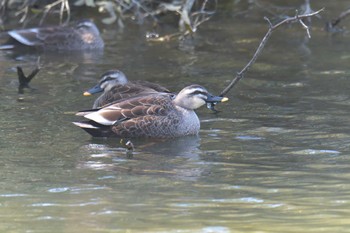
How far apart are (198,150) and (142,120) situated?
3.55 ft

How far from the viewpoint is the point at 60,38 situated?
18.0 meters

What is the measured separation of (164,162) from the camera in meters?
9.87

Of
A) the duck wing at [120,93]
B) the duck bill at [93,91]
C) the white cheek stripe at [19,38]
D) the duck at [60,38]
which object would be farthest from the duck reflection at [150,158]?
the white cheek stripe at [19,38]

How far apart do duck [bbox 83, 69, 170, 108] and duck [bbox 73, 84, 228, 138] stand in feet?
2.20

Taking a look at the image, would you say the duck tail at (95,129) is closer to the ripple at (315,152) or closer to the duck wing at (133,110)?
the duck wing at (133,110)

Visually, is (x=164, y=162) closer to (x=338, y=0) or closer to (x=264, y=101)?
(x=264, y=101)

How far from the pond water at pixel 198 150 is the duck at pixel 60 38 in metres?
0.37

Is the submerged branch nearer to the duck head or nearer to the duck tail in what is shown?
the duck tail

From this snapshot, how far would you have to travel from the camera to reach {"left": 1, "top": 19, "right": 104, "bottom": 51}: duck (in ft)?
57.7

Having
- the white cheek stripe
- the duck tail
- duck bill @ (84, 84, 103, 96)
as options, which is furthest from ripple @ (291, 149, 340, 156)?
the white cheek stripe

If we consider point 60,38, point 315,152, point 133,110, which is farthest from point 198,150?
point 60,38

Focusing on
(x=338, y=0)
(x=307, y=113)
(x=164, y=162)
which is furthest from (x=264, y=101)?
(x=338, y=0)

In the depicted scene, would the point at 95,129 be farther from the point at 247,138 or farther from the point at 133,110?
the point at 247,138

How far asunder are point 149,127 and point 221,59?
4.94 metres
